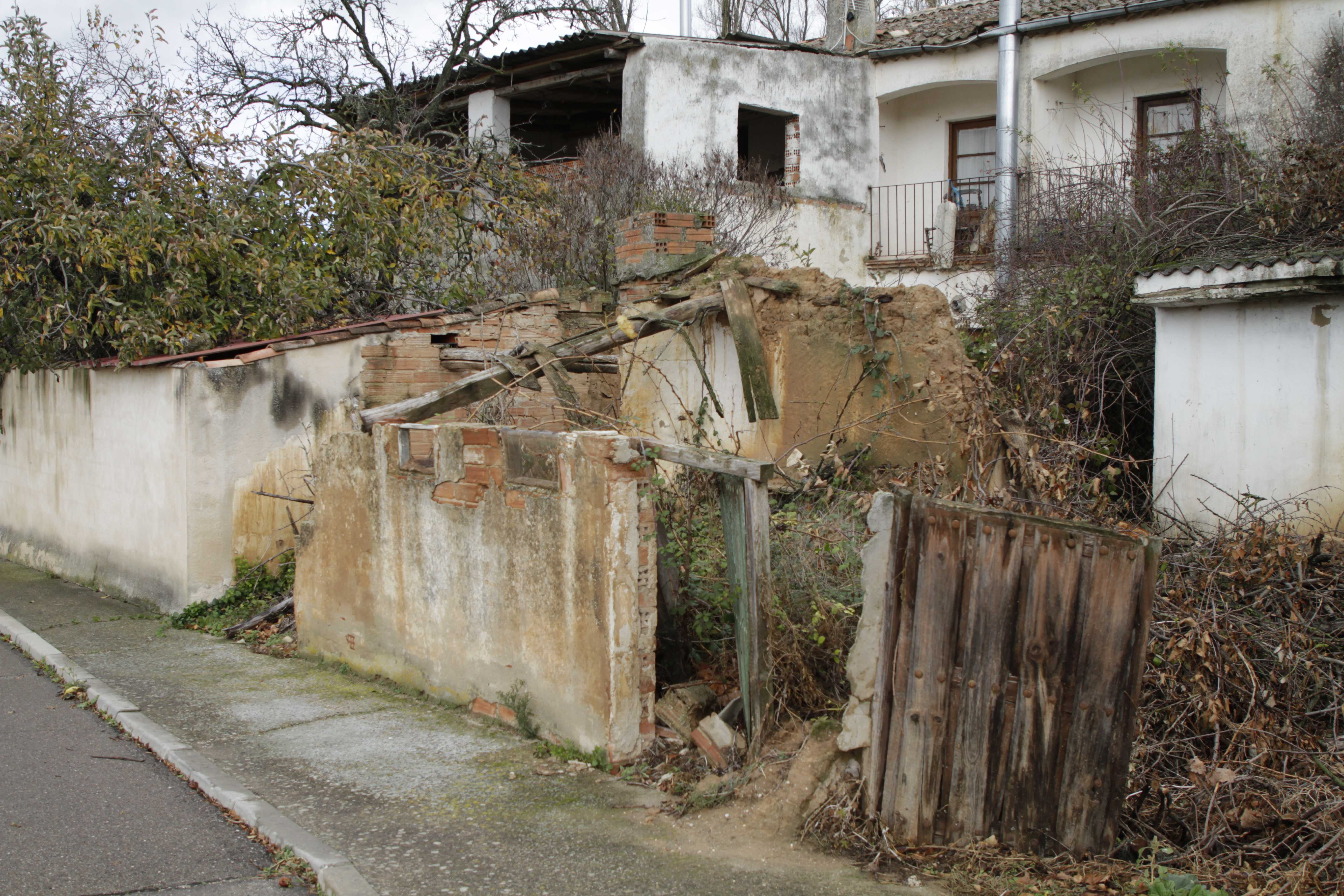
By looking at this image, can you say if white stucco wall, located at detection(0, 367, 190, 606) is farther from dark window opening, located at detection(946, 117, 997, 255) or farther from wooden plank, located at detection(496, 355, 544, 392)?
dark window opening, located at detection(946, 117, 997, 255)

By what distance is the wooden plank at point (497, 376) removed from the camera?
8.50 m

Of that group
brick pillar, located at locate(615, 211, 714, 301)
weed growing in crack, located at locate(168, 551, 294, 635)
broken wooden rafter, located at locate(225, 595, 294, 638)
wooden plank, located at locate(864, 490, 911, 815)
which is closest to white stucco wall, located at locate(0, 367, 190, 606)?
weed growing in crack, located at locate(168, 551, 294, 635)

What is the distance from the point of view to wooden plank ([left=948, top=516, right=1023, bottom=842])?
14.0ft

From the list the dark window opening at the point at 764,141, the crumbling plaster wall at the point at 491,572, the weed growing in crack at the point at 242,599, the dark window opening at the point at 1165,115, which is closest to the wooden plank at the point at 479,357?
the crumbling plaster wall at the point at 491,572

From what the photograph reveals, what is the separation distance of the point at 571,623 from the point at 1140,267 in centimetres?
592

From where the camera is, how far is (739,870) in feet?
14.3

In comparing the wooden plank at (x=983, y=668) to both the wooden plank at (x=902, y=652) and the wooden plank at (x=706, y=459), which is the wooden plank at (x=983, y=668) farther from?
the wooden plank at (x=706, y=459)

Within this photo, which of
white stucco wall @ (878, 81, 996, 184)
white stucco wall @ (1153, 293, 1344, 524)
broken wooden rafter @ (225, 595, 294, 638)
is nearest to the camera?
white stucco wall @ (1153, 293, 1344, 524)

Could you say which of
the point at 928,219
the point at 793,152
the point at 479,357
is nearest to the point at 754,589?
the point at 479,357

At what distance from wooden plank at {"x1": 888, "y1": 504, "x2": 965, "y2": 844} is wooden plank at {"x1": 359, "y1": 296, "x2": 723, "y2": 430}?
4.46 m

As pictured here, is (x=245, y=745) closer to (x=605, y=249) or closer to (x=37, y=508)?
(x=605, y=249)

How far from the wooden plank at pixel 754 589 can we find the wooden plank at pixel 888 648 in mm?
831

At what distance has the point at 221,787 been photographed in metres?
5.47

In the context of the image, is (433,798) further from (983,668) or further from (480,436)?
(983,668)
